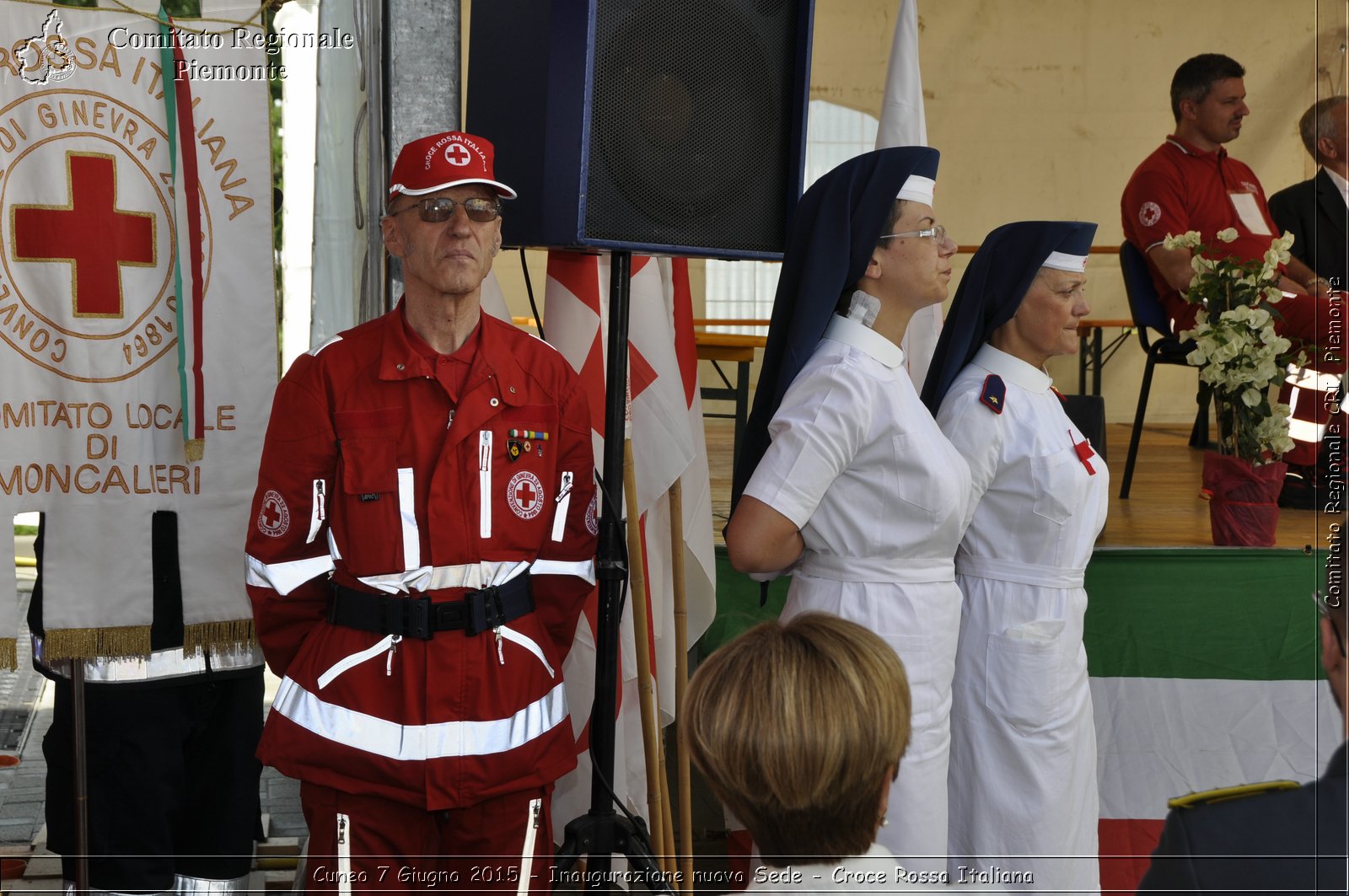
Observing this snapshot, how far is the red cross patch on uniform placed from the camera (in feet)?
8.87

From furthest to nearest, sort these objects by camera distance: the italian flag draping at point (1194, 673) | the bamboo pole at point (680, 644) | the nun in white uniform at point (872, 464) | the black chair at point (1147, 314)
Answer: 1. the black chair at point (1147, 314)
2. the italian flag draping at point (1194, 673)
3. the bamboo pole at point (680, 644)
4. the nun in white uniform at point (872, 464)

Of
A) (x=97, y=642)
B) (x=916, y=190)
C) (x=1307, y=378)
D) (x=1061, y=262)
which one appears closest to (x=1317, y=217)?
(x=1307, y=378)

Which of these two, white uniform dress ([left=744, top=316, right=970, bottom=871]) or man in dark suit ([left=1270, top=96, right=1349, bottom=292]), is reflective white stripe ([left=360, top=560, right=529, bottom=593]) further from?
man in dark suit ([left=1270, top=96, right=1349, bottom=292])

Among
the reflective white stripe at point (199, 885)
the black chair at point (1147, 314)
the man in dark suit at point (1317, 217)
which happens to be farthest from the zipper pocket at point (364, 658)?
the man in dark suit at point (1317, 217)

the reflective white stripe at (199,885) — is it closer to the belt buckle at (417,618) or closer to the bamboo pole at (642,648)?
the bamboo pole at (642,648)

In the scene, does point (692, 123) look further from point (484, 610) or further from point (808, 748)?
point (808, 748)

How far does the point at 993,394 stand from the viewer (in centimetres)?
272

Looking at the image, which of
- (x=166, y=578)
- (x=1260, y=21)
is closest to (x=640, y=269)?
(x=166, y=578)

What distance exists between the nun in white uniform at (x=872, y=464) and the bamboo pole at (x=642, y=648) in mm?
538

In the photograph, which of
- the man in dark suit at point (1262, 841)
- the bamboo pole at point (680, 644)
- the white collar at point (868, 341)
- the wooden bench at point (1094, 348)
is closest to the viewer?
the man in dark suit at point (1262, 841)

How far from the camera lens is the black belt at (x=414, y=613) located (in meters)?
2.23

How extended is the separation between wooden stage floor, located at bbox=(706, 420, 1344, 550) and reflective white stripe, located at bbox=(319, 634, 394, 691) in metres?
1.48

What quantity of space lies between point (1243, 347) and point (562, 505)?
2545 mm

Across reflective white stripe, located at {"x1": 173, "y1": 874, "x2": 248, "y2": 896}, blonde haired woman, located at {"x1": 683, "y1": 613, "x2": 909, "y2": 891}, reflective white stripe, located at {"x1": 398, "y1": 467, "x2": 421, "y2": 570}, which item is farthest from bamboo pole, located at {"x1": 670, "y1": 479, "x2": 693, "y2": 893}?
blonde haired woman, located at {"x1": 683, "y1": 613, "x2": 909, "y2": 891}
